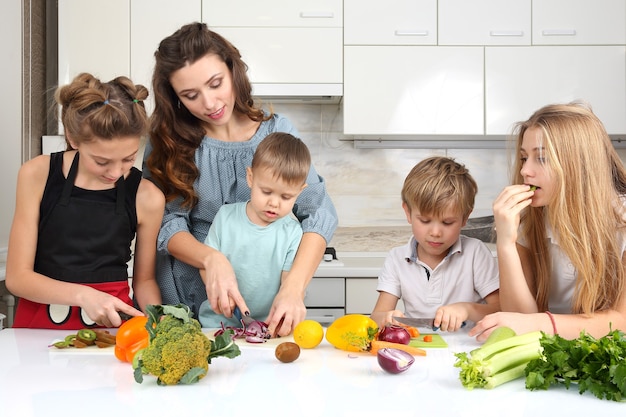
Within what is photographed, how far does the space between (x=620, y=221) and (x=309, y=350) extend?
830 millimetres

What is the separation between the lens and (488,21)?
3.44 meters

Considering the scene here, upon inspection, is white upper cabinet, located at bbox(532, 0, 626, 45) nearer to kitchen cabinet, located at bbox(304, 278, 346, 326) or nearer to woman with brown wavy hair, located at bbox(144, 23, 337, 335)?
kitchen cabinet, located at bbox(304, 278, 346, 326)

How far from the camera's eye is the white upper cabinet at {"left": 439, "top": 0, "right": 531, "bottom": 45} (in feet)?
11.3

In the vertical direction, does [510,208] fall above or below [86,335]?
above

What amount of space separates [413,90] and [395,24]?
336mm

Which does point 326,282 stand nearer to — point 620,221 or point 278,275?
point 278,275

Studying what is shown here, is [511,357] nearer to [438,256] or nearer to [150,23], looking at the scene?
[438,256]

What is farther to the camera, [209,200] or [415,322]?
[209,200]

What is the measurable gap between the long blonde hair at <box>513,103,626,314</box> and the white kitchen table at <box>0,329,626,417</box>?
483 mm

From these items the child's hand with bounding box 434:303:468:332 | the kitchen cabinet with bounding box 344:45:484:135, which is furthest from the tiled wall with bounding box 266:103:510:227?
the child's hand with bounding box 434:303:468:332

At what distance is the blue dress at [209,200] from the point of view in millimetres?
1942

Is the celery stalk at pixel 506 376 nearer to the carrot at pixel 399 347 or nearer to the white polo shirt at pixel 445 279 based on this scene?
the carrot at pixel 399 347

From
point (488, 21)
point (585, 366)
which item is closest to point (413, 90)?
point (488, 21)

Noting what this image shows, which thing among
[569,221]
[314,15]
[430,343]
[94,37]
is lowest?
[430,343]
